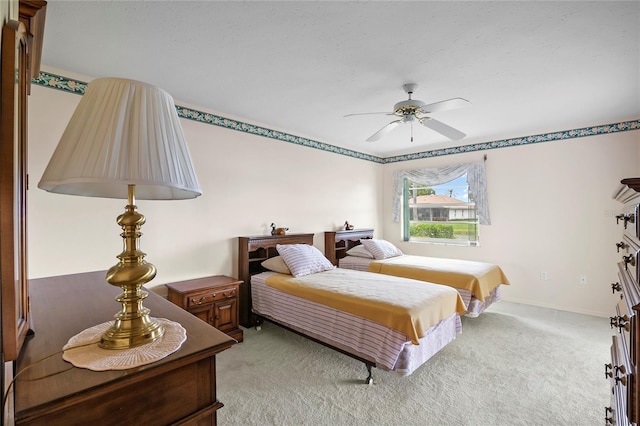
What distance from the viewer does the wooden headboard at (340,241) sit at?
4.54 m

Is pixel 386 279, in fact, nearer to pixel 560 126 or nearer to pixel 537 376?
pixel 537 376

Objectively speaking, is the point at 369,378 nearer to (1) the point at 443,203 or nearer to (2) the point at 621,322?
(2) the point at 621,322

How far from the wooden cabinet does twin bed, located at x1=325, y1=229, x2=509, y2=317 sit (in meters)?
1.86

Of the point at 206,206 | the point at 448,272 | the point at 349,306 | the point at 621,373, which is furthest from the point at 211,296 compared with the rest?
the point at 621,373

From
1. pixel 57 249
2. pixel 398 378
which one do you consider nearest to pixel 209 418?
pixel 398 378

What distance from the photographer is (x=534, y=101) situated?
303 cm

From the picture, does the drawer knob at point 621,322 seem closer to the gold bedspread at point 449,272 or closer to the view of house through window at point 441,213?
the gold bedspread at point 449,272

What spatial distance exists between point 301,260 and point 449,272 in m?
1.71

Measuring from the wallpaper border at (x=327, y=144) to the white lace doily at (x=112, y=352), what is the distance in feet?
7.99

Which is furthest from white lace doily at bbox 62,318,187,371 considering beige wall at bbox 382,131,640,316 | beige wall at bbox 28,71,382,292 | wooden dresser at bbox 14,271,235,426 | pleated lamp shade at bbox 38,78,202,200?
beige wall at bbox 382,131,640,316

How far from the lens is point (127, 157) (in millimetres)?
760

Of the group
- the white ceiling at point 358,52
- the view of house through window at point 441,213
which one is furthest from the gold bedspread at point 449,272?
the white ceiling at point 358,52

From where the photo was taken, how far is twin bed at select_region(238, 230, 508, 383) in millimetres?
2191

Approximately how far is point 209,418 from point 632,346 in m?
1.24
